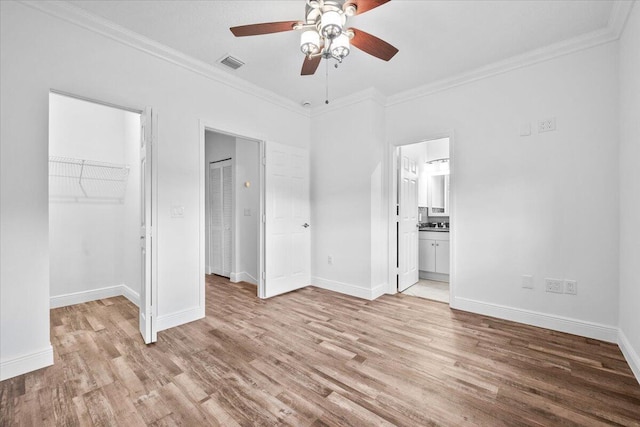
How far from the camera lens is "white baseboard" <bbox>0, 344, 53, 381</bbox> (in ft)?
6.57

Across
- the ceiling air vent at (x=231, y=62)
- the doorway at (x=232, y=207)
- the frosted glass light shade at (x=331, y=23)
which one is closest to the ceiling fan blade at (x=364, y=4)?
the frosted glass light shade at (x=331, y=23)

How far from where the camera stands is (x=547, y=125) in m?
2.88

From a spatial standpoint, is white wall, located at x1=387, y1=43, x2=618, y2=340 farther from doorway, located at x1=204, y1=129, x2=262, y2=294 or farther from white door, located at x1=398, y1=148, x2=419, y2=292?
doorway, located at x1=204, y1=129, x2=262, y2=294

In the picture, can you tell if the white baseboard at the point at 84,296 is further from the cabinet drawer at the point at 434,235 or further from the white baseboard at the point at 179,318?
the cabinet drawer at the point at 434,235

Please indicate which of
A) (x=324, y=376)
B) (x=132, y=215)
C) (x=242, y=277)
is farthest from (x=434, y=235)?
(x=132, y=215)

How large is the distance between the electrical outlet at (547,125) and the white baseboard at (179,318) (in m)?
4.10

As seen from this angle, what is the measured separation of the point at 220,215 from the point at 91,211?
1910 mm

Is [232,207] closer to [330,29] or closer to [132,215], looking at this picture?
[132,215]

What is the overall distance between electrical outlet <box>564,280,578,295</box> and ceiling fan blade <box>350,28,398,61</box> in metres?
2.74

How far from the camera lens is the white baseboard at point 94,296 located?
353 cm

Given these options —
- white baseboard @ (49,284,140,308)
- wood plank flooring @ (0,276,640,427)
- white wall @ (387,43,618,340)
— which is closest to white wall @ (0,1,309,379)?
wood plank flooring @ (0,276,640,427)

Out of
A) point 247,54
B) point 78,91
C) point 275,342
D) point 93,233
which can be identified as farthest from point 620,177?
point 93,233

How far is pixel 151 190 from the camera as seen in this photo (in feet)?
8.48

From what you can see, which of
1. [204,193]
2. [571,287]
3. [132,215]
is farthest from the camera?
[132,215]
